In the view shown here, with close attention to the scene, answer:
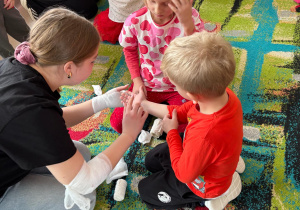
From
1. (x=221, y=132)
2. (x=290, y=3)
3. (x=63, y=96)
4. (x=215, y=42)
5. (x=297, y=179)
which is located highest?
(x=215, y=42)

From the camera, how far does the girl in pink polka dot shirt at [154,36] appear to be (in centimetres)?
110

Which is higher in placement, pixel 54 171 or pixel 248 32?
pixel 54 171

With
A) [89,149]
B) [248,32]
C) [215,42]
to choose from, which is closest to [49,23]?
[215,42]

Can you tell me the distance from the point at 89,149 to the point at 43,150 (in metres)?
0.61

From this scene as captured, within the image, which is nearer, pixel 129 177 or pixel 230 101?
pixel 230 101

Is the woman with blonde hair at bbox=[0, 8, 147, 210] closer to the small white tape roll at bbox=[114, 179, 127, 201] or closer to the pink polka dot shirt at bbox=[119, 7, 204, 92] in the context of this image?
the small white tape roll at bbox=[114, 179, 127, 201]

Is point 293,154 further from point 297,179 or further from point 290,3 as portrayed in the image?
point 290,3

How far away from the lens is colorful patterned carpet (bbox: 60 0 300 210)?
3.92 ft

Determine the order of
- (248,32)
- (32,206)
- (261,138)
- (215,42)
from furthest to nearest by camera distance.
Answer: (248,32), (261,138), (32,206), (215,42)

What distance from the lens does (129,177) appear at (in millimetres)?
1281

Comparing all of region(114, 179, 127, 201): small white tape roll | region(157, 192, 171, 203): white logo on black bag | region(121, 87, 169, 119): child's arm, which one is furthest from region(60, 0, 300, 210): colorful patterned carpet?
region(121, 87, 169, 119): child's arm

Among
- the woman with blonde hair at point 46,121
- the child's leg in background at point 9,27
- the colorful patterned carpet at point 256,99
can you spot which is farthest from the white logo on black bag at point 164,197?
the child's leg in background at point 9,27

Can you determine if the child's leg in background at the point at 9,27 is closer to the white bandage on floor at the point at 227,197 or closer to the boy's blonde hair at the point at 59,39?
the boy's blonde hair at the point at 59,39

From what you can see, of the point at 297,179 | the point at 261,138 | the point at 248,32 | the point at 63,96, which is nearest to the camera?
the point at 297,179
